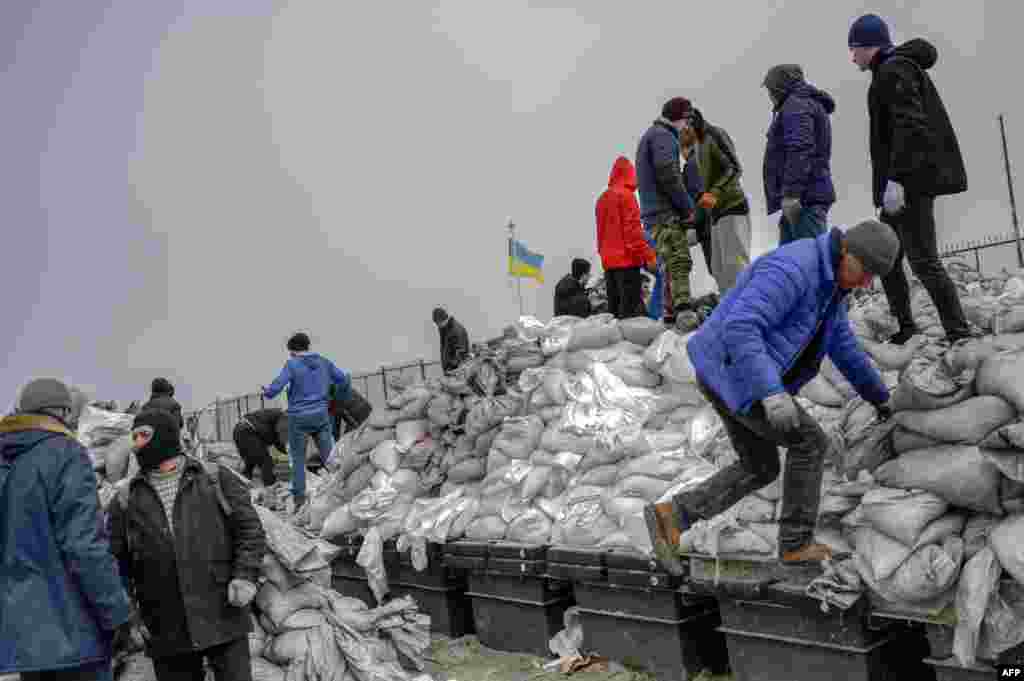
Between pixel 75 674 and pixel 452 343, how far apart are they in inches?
279

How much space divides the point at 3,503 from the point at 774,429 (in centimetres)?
274

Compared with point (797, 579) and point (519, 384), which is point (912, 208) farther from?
point (519, 384)

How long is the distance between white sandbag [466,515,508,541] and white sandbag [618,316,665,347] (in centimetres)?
152

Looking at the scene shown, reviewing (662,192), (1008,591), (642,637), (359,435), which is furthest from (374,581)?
(1008,591)

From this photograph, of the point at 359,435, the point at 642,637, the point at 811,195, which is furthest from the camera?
the point at 359,435

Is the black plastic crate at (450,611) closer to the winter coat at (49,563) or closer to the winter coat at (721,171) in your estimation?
the winter coat at (49,563)

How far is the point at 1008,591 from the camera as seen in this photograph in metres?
3.06

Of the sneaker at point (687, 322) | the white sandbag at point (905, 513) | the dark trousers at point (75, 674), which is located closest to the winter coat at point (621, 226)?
the sneaker at point (687, 322)

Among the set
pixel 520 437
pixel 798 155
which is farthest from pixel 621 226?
pixel 798 155

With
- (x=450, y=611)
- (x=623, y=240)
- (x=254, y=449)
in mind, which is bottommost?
(x=450, y=611)

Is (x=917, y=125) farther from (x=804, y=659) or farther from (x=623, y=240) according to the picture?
(x=623, y=240)

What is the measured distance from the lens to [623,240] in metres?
7.36

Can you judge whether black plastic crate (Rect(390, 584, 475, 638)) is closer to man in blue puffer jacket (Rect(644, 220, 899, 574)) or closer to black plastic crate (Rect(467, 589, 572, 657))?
black plastic crate (Rect(467, 589, 572, 657))

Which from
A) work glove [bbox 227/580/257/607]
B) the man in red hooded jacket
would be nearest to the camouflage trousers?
the man in red hooded jacket
